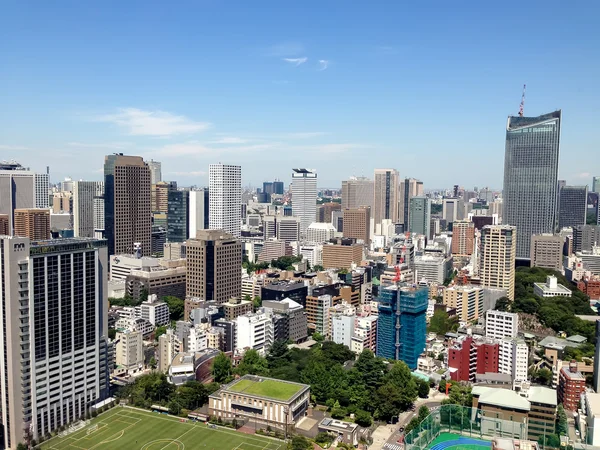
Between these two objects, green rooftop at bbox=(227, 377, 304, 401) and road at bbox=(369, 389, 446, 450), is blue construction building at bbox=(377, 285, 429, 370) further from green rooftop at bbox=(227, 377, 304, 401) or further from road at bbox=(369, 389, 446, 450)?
green rooftop at bbox=(227, 377, 304, 401)

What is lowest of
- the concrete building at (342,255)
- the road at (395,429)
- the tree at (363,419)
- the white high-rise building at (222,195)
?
the road at (395,429)

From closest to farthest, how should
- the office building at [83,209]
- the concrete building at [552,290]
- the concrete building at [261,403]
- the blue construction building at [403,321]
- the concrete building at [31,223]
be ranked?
the concrete building at [261,403] < the blue construction building at [403,321] < the concrete building at [552,290] < the concrete building at [31,223] < the office building at [83,209]

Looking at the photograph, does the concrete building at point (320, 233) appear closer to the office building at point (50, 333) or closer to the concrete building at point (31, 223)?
the concrete building at point (31, 223)

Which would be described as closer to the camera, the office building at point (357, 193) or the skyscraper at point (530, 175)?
the skyscraper at point (530, 175)

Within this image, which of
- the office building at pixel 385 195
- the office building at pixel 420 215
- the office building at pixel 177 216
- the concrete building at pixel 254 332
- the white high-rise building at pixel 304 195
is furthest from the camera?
the office building at pixel 385 195

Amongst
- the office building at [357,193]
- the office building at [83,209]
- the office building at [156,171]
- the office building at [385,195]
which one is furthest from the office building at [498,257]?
the office building at [156,171]

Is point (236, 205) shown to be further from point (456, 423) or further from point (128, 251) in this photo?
point (456, 423)

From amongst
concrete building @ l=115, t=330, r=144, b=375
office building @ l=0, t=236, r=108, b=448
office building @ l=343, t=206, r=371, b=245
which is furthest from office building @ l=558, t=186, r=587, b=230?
office building @ l=0, t=236, r=108, b=448
